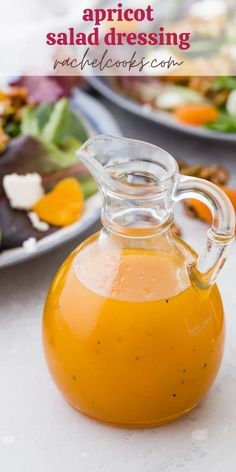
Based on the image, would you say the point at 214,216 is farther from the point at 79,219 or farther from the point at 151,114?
the point at 151,114

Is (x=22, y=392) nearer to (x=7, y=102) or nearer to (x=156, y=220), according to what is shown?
(x=156, y=220)

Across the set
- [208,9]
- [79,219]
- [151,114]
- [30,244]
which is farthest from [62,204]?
[208,9]

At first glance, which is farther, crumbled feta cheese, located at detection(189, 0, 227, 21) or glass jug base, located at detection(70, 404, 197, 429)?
crumbled feta cheese, located at detection(189, 0, 227, 21)

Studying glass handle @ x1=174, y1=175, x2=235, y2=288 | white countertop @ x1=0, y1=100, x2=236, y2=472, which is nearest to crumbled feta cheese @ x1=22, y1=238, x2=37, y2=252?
white countertop @ x1=0, y1=100, x2=236, y2=472

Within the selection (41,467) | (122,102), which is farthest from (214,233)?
(122,102)

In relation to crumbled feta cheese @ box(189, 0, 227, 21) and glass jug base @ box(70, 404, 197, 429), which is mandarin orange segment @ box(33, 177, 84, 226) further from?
crumbled feta cheese @ box(189, 0, 227, 21)

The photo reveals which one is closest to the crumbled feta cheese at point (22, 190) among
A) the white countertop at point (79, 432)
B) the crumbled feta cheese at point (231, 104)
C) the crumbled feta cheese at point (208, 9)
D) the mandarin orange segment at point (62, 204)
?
the mandarin orange segment at point (62, 204)

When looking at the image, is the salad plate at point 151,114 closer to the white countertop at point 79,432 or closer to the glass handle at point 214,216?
the white countertop at point 79,432
